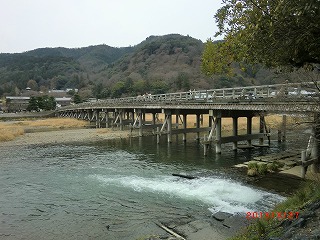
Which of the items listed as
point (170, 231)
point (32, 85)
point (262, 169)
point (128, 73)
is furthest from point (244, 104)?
point (32, 85)

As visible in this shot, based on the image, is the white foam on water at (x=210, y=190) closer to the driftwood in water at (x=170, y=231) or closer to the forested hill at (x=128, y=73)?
the driftwood in water at (x=170, y=231)

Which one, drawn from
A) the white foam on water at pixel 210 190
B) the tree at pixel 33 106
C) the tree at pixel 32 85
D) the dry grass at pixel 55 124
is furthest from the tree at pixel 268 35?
the tree at pixel 32 85

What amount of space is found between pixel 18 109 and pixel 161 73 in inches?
2398

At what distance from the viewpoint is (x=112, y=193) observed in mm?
14445

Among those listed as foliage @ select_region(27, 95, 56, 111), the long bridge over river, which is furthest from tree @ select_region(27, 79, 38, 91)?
the long bridge over river

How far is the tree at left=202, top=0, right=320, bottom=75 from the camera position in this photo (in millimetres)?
7055

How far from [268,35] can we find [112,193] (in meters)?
10.1

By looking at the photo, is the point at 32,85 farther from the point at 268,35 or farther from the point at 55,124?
the point at 268,35

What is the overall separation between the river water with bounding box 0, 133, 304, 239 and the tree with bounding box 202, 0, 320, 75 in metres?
5.68

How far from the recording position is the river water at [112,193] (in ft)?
35.3

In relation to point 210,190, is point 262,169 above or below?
above

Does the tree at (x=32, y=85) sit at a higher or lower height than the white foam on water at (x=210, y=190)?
higher

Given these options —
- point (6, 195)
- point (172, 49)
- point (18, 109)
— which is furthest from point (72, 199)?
point (172, 49)

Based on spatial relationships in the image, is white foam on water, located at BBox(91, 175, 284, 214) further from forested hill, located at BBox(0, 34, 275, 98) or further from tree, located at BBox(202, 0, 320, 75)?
forested hill, located at BBox(0, 34, 275, 98)
